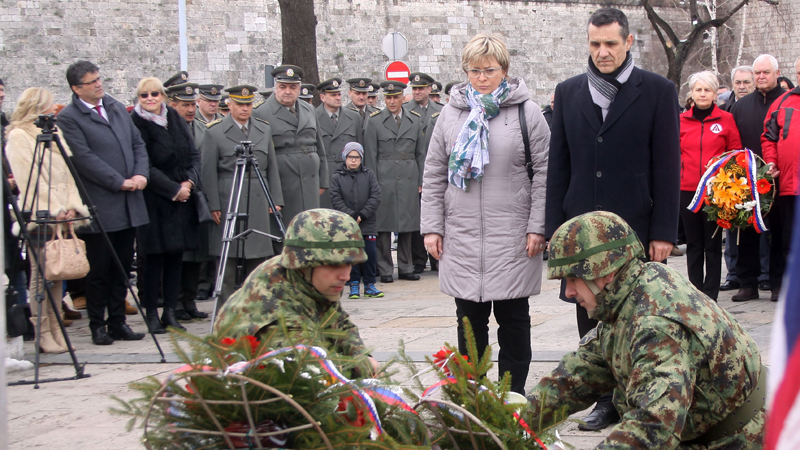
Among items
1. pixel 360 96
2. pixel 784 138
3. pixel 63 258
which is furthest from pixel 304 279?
pixel 360 96

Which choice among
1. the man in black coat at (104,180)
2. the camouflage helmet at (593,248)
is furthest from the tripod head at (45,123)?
the camouflage helmet at (593,248)

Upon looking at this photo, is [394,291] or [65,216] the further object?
[394,291]

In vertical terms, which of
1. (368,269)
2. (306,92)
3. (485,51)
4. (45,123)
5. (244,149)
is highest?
(306,92)

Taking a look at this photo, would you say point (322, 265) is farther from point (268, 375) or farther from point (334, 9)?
point (334, 9)

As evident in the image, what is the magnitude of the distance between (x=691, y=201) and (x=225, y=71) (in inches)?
827

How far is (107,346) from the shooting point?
6.83 meters

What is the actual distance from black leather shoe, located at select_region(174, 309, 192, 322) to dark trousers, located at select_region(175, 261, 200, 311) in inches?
1.3

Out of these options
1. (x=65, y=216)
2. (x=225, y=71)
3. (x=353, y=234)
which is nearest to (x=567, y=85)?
(x=353, y=234)

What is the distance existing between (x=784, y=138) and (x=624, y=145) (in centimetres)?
357

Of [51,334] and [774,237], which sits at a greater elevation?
[774,237]

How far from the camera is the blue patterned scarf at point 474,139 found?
4473mm

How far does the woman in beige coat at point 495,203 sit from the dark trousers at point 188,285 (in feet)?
13.6

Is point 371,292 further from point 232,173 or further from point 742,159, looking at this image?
point 742,159

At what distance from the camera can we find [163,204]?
746 centimetres
